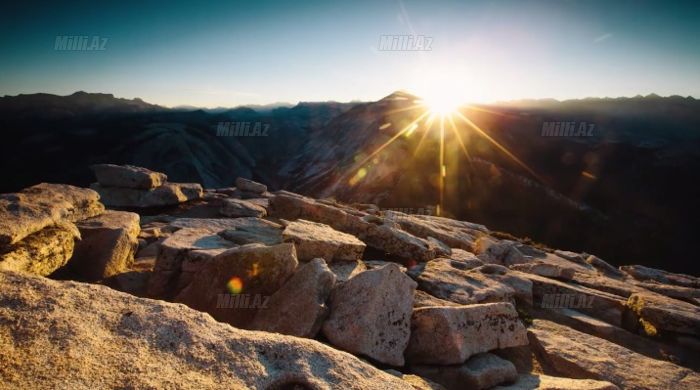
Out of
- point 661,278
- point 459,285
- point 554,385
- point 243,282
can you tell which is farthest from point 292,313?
point 661,278

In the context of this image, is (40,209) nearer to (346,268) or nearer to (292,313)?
(292,313)

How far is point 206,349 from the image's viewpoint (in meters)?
2.26

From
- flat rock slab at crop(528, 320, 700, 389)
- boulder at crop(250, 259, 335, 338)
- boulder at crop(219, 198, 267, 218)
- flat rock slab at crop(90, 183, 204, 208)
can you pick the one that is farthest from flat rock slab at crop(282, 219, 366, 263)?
flat rock slab at crop(90, 183, 204, 208)

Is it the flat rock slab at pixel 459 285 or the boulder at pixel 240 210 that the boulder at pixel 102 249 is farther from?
the flat rock slab at pixel 459 285

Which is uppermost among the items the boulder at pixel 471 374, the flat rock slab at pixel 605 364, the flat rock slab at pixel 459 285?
the flat rock slab at pixel 459 285

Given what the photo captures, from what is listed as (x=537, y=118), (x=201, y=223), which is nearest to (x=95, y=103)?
(x=537, y=118)

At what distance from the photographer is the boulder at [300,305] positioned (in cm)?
360

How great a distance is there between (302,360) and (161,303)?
1.13 meters

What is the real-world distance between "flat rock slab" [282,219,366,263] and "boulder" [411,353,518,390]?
2112 mm

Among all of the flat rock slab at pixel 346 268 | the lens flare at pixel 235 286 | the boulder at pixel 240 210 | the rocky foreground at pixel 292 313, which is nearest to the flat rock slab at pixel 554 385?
the rocky foreground at pixel 292 313

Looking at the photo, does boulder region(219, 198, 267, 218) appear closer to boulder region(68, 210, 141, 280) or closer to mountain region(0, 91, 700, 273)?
boulder region(68, 210, 141, 280)

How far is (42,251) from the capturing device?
3.88 metres

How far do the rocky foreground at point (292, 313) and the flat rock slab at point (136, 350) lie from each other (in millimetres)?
10

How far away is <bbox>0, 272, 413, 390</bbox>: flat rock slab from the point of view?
1.84 metres
